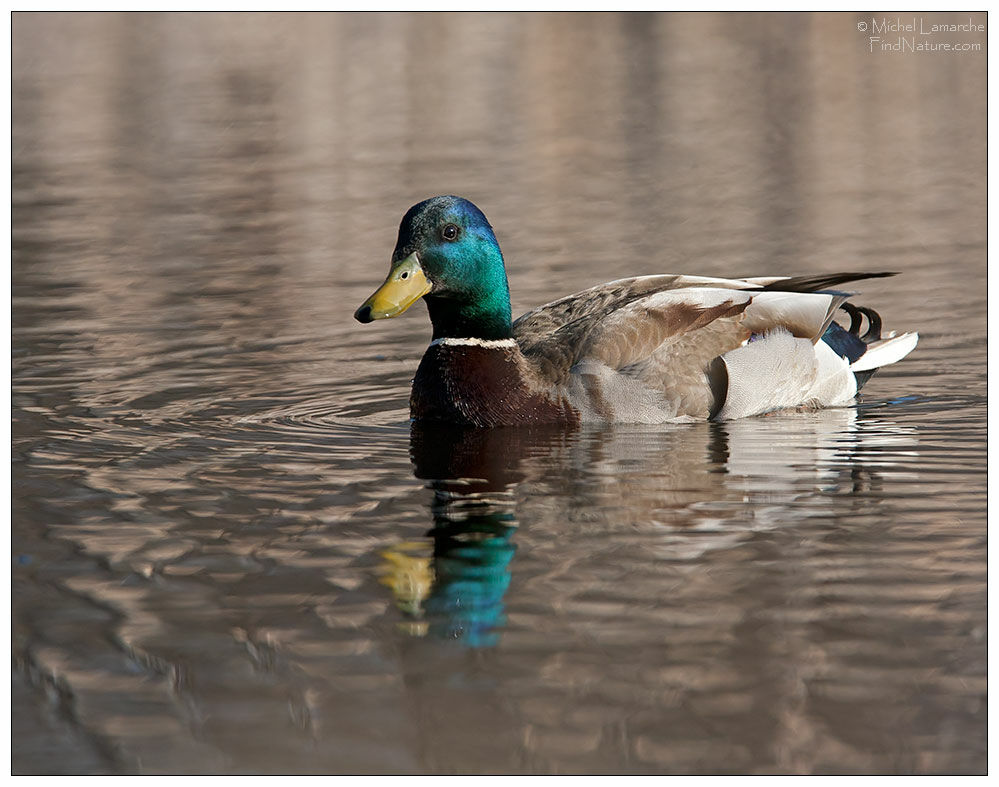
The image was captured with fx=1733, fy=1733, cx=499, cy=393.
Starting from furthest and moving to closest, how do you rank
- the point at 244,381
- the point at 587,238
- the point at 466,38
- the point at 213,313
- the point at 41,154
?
1. the point at 466,38
2. the point at 41,154
3. the point at 587,238
4. the point at 213,313
5. the point at 244,381

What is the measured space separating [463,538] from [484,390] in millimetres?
2261

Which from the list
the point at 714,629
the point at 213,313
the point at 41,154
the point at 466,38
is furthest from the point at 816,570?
the point at 466,38

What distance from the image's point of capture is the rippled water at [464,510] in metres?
5.62

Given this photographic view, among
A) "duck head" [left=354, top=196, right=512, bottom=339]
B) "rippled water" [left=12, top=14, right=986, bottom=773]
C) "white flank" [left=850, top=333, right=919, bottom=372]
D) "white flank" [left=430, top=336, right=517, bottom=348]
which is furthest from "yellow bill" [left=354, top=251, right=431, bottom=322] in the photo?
"white flank" [left=850, top=333, right=919, bottom=372]

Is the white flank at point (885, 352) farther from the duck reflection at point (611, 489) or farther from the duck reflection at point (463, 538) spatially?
the duck reflection at point (463, 538)

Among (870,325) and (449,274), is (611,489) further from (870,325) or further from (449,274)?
(870,325)

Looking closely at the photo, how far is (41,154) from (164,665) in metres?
17.7

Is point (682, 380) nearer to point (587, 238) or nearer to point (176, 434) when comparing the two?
point (176, 434)

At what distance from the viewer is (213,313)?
13.3 metres

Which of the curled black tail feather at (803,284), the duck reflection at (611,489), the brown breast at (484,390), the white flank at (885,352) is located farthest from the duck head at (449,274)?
the white flank at (885,352)

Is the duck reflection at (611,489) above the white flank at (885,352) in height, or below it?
below

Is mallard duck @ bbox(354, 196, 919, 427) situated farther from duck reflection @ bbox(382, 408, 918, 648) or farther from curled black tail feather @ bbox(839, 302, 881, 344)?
curled black tail feather @ bbox(839, 302, 881, 344)

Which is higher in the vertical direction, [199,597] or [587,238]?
[587,238]

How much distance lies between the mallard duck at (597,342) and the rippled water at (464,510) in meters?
0.20
